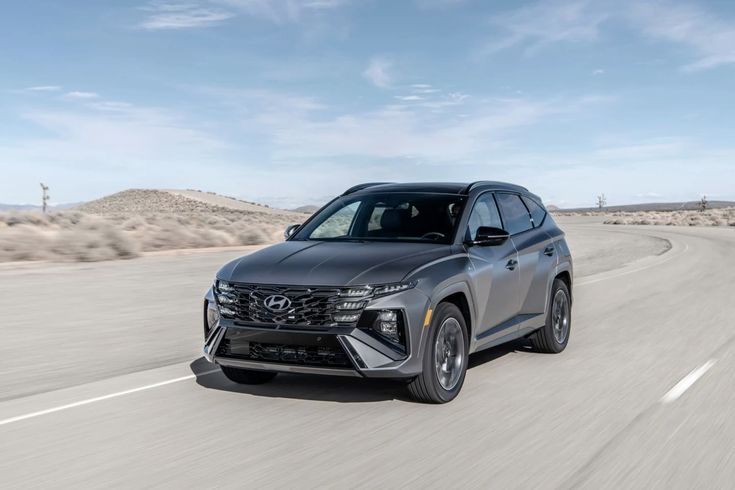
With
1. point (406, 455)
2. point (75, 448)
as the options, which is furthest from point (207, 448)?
point (406, 455)

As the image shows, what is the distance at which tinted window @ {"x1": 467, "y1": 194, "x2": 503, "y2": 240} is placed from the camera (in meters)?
7.64

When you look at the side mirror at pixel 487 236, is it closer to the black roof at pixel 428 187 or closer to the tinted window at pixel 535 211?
the black roof at pixel 428 187

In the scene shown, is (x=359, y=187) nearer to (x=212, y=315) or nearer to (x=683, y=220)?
(x=212, y=315)

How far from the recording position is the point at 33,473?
4.90 metres

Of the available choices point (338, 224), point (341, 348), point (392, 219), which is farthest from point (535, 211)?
point (341, 348)

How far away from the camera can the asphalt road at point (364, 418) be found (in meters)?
4.92

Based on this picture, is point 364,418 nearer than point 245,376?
Yes

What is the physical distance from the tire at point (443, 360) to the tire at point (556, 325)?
2151 mm

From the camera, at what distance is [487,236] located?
7203mm

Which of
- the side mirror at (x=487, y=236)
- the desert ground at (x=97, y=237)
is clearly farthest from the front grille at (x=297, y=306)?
the desert ground at (x=97, y=237)

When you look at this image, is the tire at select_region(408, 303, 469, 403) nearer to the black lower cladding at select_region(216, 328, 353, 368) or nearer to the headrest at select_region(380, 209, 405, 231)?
the black lower cladding at select_region(216, 328, 353, 368)

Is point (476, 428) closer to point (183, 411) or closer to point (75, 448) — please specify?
point (183, 411)

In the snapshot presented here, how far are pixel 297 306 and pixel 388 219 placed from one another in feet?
5.98

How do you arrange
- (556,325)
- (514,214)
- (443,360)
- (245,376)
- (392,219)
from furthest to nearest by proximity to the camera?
(556,325) < (514,214) < (392,219) < (245,376) < (443,360)
